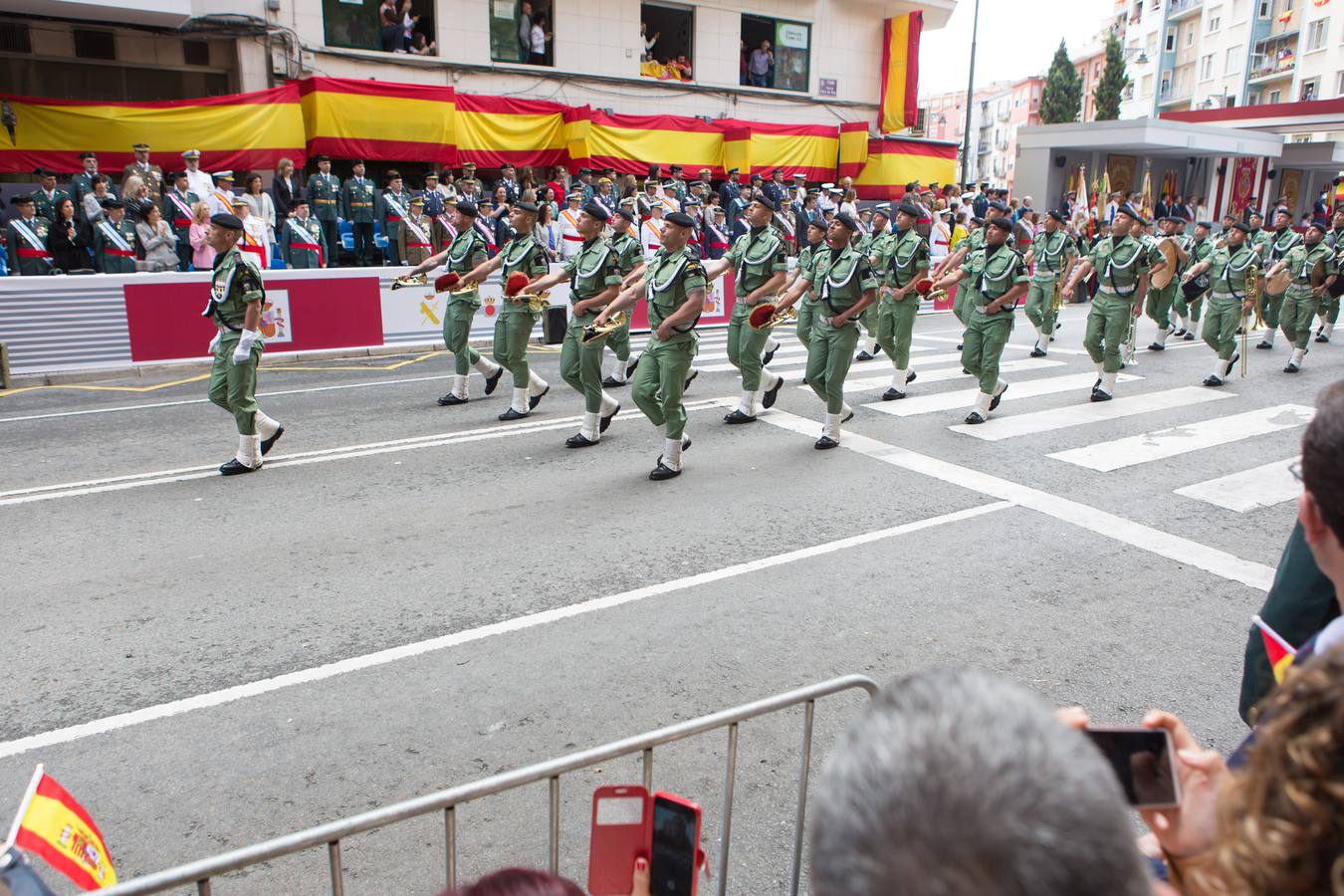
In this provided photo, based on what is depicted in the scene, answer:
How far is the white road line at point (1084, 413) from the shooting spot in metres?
10.1

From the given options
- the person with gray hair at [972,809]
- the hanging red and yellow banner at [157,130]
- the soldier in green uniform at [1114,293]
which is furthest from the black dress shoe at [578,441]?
the hanging red and yellow banner at [157,130]

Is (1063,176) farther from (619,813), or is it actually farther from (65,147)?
(619,813)

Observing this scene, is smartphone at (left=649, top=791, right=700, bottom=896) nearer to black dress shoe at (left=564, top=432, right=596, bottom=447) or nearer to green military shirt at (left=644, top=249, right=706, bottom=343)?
green military shirt at (left=644, top=249, right=706, bottom=343)

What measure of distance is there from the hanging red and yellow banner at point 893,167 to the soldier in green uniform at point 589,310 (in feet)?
63.1

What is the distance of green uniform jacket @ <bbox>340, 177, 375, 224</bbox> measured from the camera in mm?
17969

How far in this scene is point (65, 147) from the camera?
53.4 feet

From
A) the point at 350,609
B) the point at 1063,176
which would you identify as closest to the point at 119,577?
the point at 350,609

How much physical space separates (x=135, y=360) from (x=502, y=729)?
36.7 feet

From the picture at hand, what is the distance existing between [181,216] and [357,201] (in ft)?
11.0

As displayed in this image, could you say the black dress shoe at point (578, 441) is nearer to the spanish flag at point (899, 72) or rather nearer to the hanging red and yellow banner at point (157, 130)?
the hanging red and yellow banner at point (157, 130)

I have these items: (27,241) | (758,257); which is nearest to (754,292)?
(758,257)

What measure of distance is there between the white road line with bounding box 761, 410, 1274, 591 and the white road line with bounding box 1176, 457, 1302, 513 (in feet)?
3.70

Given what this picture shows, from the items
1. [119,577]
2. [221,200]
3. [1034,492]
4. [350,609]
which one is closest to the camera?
[350,609]

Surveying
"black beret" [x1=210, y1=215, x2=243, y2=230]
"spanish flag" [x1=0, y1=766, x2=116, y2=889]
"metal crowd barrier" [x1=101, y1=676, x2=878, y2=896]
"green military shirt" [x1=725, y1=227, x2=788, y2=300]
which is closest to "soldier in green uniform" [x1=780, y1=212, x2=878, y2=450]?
"green military shirt" [x1=725, y1=227, x2=788, y2=300]
